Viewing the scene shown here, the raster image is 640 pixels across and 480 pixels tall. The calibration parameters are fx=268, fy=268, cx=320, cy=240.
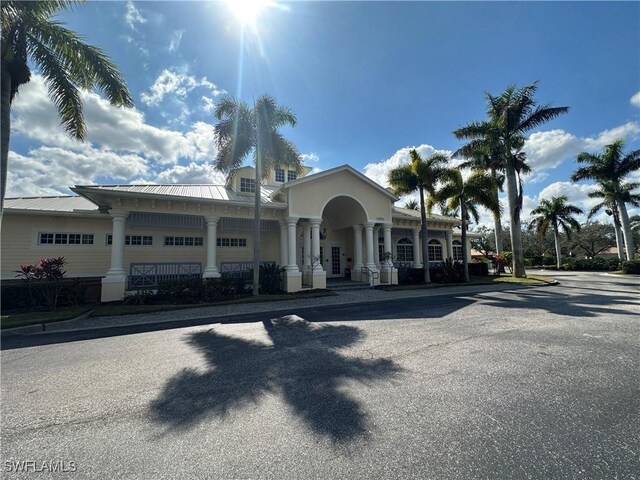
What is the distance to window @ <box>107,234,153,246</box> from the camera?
14.0m

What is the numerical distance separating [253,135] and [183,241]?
7173mm

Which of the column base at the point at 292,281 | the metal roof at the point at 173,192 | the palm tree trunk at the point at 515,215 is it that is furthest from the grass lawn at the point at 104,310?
the palm tree trunk at the point at 515,215

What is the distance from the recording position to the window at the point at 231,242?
16.0 meters

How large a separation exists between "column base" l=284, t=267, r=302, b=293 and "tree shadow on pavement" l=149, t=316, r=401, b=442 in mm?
7336

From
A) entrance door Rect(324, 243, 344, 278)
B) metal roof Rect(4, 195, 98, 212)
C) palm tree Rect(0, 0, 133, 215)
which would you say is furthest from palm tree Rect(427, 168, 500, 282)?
metal roof Rect(4, 195, 98, 212)

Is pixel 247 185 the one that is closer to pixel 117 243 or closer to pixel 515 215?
pixel 117 243

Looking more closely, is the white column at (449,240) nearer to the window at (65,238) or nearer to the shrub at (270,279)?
the shrub at (270,279)

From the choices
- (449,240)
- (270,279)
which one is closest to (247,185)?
(270,279)

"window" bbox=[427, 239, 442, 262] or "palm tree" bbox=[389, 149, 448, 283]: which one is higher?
"palm tree" bbox=[389, 149, 448, 283]

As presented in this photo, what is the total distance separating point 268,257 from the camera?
1711cm

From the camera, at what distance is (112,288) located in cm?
1131

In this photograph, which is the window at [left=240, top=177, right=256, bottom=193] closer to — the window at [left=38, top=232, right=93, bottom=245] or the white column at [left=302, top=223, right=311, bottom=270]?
the white column at [left=302, top=223, right=311, bottom=270]

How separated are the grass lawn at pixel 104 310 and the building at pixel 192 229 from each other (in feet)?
4.21

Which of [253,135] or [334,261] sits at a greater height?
[253,135]
